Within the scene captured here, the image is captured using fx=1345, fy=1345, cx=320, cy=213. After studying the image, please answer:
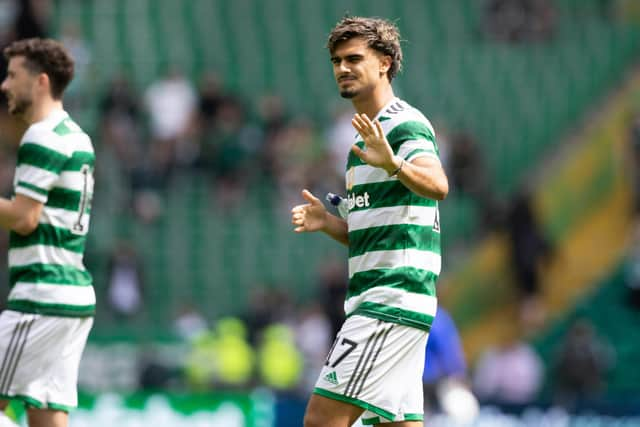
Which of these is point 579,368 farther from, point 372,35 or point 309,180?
point 372,35

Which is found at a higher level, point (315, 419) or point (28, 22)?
point (28, 22)

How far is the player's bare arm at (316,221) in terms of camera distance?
21.3ft

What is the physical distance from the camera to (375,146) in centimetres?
577

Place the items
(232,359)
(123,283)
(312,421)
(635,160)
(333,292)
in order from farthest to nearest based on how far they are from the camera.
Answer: (635,160) → (123,283) → (333,292) → (232,359) → (312,421)

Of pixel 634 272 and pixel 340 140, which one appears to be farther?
pixel 340 140

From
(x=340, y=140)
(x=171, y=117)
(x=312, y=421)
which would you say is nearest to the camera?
(x=312, y=421)

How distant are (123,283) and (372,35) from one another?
1005cm

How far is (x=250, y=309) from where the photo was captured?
1587 centimetres

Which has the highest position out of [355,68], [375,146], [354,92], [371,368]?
[355,68]

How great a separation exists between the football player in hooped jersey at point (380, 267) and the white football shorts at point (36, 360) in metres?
1.42

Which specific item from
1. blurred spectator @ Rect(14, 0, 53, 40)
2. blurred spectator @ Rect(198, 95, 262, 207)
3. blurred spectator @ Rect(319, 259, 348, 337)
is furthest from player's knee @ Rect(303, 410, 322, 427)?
blurred spectator @ Rect(14, 0, 53, 40)

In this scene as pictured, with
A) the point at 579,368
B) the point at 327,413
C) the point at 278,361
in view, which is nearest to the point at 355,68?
the point at 327,413

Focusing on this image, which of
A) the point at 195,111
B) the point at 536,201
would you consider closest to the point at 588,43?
the point at 536,201

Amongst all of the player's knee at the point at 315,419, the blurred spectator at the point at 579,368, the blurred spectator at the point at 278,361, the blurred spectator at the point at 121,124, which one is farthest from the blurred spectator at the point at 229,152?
the player's knee at the point at 315,419
